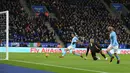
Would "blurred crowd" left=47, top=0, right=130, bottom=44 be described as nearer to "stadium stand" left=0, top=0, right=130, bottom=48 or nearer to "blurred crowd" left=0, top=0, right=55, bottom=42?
"stadium stand" left=0, top=0, right=130, bottom=48

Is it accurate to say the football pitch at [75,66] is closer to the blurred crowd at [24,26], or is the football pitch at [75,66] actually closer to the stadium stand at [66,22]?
the blurred crowd at [24,26]

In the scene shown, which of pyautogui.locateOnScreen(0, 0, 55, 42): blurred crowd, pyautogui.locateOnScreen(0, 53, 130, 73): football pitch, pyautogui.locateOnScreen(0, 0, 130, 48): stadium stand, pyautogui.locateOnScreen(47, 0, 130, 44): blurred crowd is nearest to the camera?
pyautogui.locateOnScreen(0, 53, 130, 73): football pitch

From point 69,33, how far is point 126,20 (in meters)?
11.9

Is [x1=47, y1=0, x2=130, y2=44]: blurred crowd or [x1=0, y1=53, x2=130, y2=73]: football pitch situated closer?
[x1=0, y1=53, x2=130, y2=73]: football pitch

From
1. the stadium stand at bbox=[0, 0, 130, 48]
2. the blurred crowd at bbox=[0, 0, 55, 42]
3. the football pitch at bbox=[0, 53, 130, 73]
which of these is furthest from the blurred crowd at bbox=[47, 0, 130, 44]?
the football pitch at bbox=[0, 53, 130, 73]

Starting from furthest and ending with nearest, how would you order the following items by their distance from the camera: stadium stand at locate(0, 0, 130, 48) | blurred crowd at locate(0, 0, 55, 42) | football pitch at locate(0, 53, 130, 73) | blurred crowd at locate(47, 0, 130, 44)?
blurred crowd at locate(47, 0, 130, 44)
stadium stand at locate(0, 0, 130, 48)
blurred crowd at locate(0, 0, 55, 42)
football pitch at locate(0, 53, 130, 73)

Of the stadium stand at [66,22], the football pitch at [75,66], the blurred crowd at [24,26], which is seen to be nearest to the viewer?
the football pitch at [75,66]

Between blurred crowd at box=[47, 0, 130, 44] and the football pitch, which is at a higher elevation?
blurred crowd at box=[47, 0, 130, 44]

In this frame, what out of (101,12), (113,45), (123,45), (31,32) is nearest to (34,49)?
(31,32)

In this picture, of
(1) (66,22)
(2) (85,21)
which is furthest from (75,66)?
(2) (85,21)

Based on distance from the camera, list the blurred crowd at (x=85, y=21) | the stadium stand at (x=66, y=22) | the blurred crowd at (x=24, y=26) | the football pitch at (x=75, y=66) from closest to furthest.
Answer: the football pitch at (x=75, y=66) < the blurred crowd at (x=24, y=26) < the stadium stand at (x=66, y=22) < the blurred crowd at (x=85, y=21)

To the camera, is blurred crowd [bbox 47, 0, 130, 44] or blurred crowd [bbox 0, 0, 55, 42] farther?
blurred crowd [bbox 47, 0, 130, 44]

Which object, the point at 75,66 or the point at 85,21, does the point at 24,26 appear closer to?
the point at 85,21

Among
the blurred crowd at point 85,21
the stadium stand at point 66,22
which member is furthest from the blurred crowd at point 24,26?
the blurred crowd at point 85,21
